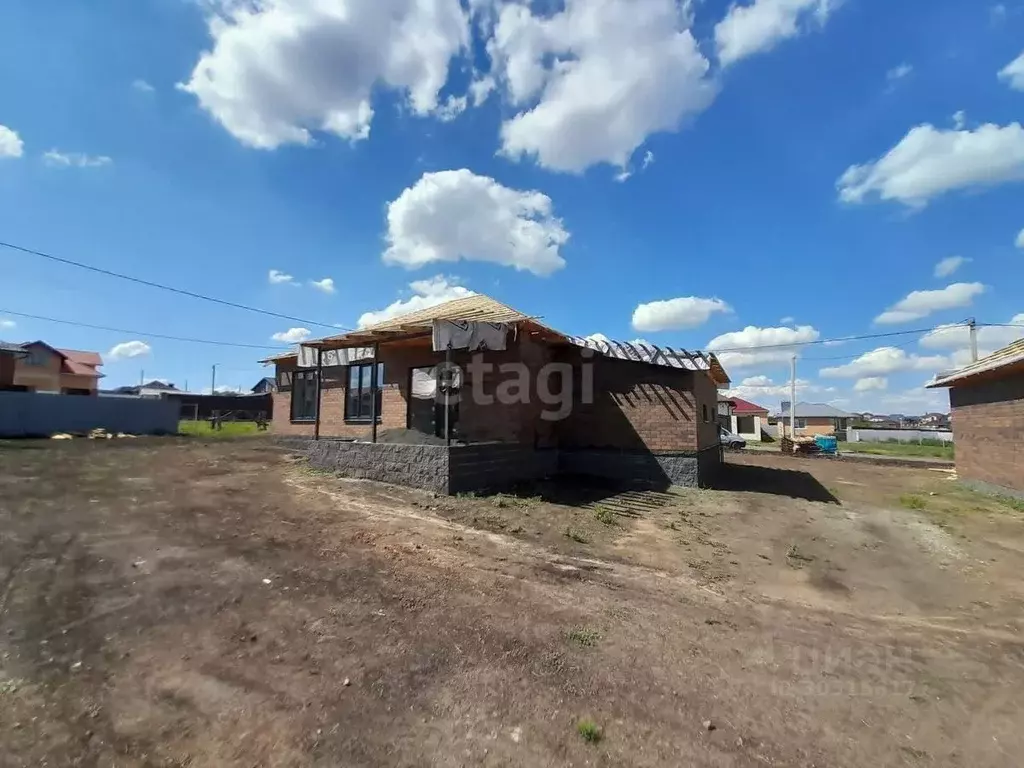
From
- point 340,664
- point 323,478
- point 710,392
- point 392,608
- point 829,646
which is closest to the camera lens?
point 340,664

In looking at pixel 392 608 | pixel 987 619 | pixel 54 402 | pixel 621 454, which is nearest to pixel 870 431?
pixel 621 454

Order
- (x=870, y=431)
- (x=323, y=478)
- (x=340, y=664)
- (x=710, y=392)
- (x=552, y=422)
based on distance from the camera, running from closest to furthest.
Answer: (x=340, y=664), (x=323, y=478), (x=552, y=422), (x=710, y=392), (x=870, y=431)

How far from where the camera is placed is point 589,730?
9.05 feet

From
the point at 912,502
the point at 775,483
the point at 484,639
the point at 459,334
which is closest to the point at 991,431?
the point at 912,502

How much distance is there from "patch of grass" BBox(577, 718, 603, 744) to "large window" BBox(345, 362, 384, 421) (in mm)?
12746

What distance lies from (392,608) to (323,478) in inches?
281

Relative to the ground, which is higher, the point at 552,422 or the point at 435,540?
the point at 552,422

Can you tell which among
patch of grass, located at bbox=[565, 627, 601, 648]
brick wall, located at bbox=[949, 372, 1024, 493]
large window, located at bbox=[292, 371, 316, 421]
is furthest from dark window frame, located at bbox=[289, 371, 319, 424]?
brick wall, located at bbox=[949, 372, 1024, 493]

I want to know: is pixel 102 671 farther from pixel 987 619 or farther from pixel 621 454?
pixel 621 454

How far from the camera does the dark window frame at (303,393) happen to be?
17209mm

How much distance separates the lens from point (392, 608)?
436cm

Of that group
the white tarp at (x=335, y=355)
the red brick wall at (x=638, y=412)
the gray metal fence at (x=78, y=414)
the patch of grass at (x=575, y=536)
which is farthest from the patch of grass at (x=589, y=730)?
the gray metal fence at (x=78, y=414)

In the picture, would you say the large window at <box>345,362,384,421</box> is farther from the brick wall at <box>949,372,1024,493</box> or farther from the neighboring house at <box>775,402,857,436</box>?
the neighboring house at <box>775,402,857,436</box>

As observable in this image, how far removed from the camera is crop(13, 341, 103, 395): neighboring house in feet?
103
